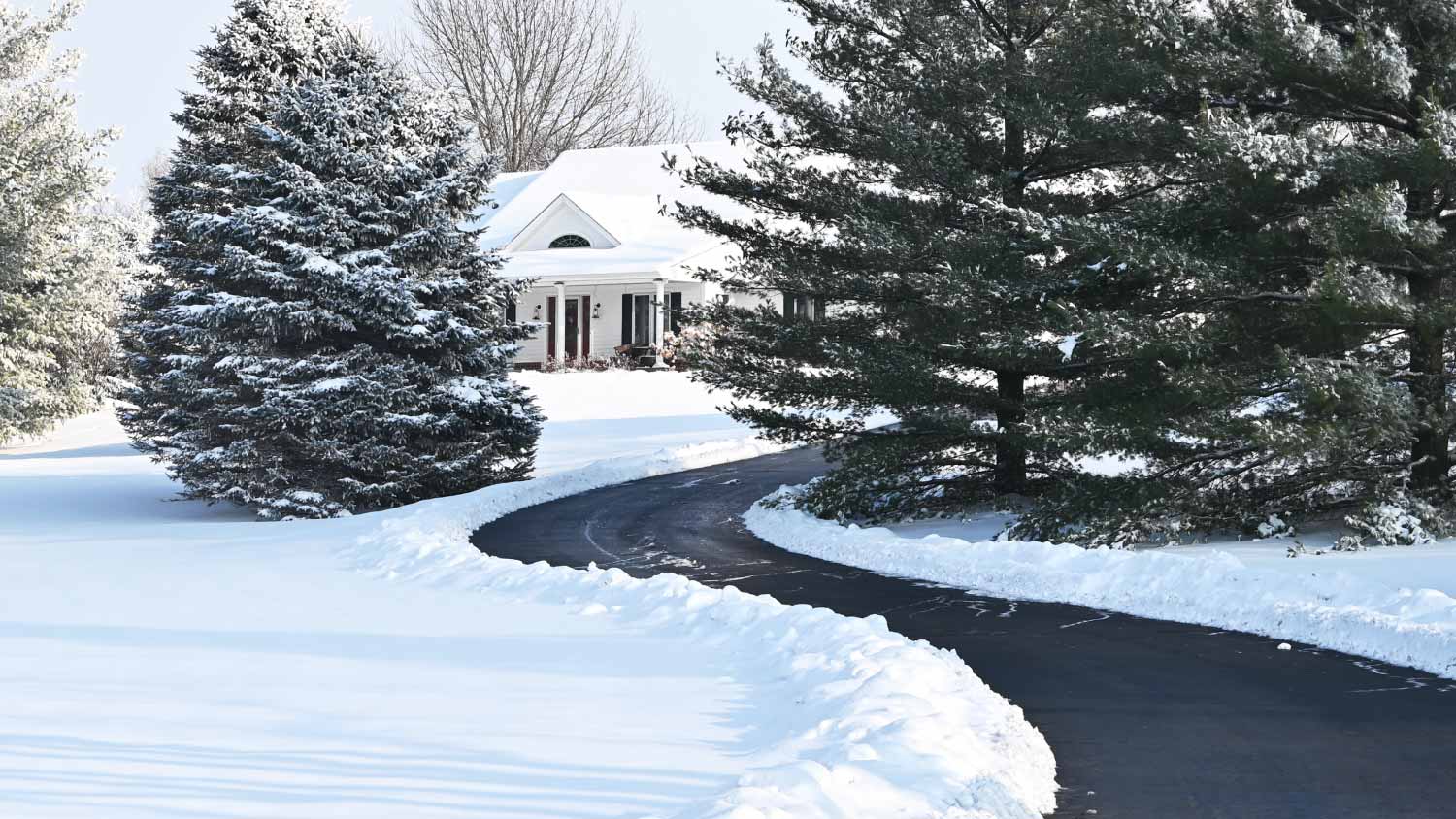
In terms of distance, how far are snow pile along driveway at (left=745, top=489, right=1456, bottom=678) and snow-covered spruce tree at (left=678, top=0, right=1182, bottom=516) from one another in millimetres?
1607

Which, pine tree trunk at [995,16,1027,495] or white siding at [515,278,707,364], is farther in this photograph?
white siding at [515,278,707,364]

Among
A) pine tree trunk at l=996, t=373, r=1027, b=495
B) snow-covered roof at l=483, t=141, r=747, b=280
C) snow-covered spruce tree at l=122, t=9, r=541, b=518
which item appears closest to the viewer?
pine tree trunk at l=996, t=373, r=1027, b=495

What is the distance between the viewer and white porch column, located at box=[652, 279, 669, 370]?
43.0 metres

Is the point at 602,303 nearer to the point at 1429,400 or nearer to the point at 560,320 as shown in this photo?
the point at 560,320

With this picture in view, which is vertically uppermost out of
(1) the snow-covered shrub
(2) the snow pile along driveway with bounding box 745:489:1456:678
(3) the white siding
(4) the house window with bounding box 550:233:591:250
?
(4) the house window with bounding box 550:233:591:250

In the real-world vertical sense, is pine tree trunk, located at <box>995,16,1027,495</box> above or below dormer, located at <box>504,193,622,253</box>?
below

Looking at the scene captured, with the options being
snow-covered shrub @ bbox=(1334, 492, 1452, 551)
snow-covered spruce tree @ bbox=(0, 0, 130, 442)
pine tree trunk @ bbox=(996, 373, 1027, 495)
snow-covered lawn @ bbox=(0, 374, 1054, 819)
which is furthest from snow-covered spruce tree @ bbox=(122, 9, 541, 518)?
snow-covered shrub @ bbox=(1334, 492, 1452, 551)

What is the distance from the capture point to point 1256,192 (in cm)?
1543

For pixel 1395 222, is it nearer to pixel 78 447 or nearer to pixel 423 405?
pixel 423 405

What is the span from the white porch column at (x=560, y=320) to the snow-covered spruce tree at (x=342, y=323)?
1912cm

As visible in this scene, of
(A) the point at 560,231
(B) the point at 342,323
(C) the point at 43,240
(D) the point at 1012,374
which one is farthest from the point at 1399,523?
(A) the point at 560,231

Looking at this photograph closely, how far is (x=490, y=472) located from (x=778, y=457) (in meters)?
8.20

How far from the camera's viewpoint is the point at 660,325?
44250 millimetres

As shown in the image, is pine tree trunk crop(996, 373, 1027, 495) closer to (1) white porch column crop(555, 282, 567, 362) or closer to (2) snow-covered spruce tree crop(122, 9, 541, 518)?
(2) snow-covered spruce tree crop(122, 9, 541, 518)
